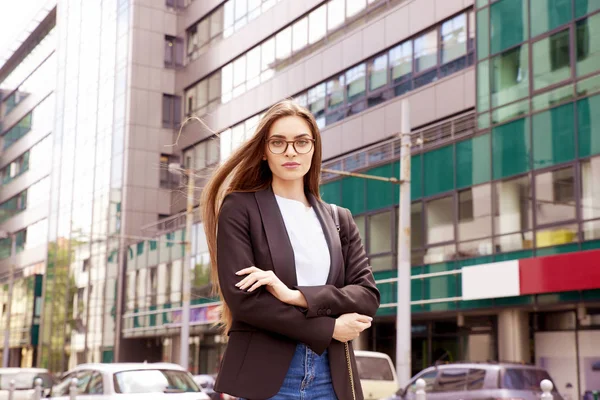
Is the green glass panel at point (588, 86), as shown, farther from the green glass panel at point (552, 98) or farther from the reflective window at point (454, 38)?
the reflective window at point (454, 38)

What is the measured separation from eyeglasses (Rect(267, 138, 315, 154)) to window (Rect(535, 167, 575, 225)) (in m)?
20.0

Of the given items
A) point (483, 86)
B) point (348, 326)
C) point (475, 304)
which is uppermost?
point (483, 86)

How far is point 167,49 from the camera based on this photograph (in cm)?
5356

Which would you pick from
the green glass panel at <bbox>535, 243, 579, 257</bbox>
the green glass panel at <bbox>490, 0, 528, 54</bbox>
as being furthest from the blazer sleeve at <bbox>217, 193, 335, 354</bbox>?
the green glass panel at <bbox>490, 0, 528, 54</bbox>

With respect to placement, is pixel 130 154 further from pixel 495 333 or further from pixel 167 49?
pixel 495 333

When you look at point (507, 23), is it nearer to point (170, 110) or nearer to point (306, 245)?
point (306, 245)

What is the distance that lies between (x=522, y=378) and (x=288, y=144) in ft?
41.4

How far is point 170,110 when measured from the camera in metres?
53.2

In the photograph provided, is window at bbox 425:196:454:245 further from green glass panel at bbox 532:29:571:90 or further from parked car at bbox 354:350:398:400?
parked car at bbox 354:350:398:400

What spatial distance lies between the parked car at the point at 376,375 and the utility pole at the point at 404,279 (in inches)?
43.8

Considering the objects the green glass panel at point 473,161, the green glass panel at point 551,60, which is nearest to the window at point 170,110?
the green glass panel at point 473,161

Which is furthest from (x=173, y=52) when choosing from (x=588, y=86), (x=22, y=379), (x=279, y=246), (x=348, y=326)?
(x=348, y=326)

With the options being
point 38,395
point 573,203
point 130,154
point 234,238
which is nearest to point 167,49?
point 130,154

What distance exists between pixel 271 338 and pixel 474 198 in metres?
23.0
